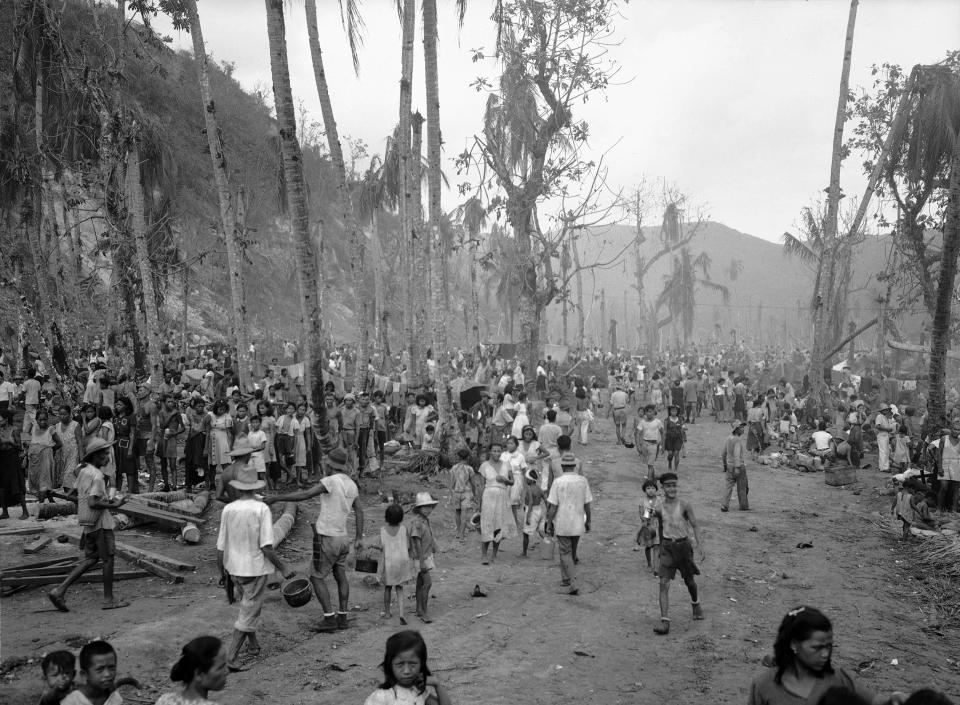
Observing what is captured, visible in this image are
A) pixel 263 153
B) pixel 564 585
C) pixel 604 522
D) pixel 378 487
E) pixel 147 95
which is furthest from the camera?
pixel 263 153

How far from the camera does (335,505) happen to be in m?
7.56

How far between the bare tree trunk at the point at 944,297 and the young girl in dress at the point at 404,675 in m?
13.9

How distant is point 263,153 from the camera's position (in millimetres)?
35031

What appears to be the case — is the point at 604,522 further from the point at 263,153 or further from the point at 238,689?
the point at 263,153

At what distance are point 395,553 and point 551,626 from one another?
5.85 ft

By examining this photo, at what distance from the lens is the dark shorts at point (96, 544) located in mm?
7656

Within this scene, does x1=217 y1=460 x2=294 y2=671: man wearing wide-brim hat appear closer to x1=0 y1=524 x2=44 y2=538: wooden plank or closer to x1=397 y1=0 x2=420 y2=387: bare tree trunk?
x1=0 y1=524 x2=44 y2=538: wooden plank

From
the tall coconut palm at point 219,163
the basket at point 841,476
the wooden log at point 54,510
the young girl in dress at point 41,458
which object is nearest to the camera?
the wooden log at point 54,510

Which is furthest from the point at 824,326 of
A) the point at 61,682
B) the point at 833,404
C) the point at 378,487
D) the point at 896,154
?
the point at 61,682

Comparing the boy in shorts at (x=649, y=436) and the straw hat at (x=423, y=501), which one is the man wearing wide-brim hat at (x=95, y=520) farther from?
the boy in shorts at (x=649, y=436)

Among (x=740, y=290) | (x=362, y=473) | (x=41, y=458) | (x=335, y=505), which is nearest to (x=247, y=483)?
(x=335, y=505)

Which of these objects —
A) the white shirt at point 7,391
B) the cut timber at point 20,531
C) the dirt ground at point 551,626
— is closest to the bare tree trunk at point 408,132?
the white shirt at point 7,391

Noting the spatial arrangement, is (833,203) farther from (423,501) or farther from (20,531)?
(20,531)

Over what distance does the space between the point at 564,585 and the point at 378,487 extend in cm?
557
